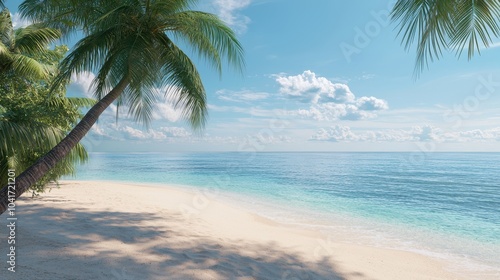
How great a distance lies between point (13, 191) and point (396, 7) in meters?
6.08

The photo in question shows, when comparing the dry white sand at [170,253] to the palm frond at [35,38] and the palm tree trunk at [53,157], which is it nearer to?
the palm tree trunk at [53,157]

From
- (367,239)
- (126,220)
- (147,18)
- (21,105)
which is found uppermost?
(147,18)

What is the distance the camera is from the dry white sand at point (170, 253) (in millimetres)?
4180

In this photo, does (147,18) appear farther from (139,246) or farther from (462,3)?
(462,3)

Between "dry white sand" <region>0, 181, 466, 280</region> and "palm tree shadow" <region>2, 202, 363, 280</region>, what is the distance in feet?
0.04

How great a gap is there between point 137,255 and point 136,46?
13.5 feet

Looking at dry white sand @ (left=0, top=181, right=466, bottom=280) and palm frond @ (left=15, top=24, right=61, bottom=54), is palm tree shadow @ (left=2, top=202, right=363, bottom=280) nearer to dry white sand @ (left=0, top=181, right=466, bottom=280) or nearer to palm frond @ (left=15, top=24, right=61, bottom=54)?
dry white sand @ (left=0, top=181, right=466, bottom=280)

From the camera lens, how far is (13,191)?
4.04m

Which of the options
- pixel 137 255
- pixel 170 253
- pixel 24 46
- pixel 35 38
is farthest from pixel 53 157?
pixel 35 38

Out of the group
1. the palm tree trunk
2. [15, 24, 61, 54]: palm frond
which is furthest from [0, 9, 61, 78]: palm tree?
the palm tree trunk

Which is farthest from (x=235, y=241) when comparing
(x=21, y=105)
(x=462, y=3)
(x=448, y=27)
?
(x=21, y=105)

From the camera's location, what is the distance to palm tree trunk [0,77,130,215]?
4118 mm

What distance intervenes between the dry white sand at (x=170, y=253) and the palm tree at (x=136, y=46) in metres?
1.71

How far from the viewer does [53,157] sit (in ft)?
15.4
